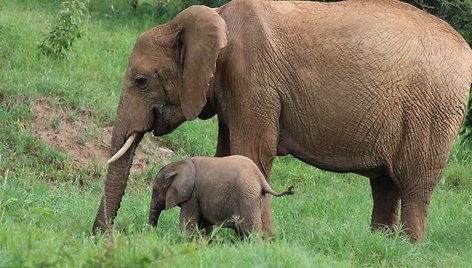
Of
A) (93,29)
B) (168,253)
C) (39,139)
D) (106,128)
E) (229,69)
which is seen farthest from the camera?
(93,29)

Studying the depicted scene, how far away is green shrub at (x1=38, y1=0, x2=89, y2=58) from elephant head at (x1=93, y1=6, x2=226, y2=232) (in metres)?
5.22

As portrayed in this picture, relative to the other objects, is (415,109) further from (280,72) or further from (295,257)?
(295,257)

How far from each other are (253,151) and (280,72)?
70 centimetres

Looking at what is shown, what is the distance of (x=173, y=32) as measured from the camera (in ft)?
26.3

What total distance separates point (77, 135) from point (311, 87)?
4.37 meters

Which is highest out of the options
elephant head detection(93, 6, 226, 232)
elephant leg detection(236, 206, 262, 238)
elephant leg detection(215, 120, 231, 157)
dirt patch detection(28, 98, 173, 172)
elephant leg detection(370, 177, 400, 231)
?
elephant head detection(93, 6, 226, 232)

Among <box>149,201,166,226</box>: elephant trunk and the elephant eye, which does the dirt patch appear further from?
<box>149,201,166,226</box>: elephant trunk

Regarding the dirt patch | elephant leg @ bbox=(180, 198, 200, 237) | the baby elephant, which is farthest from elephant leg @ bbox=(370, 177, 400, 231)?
the dirt patch

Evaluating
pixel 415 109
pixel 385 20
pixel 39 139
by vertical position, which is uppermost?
pixel 385 20

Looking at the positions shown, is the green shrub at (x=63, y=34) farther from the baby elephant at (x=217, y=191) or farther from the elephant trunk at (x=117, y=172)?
the baby elephant at (x=217, y=191)

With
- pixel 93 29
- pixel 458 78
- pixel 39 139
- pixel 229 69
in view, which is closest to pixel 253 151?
pixel 229 69

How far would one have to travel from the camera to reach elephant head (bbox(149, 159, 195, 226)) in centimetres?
745

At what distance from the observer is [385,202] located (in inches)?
355

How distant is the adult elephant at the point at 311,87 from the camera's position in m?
7.87
